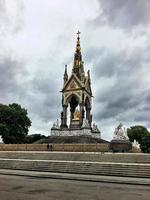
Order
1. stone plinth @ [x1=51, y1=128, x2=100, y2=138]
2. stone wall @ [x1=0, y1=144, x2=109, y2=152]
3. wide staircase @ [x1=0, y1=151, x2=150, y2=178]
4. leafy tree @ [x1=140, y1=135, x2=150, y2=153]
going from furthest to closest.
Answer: stone plinth @ [x1=51, y1=128, x2=100, y2=138] → stone wall @ [x1=0, y1=144, x2=109, y2=152] → leafy tree @ [x1=140, y1=135, x2=150, y2=153] → wide staircase @ [x1=0, y1=151, x2=150, y2=178]

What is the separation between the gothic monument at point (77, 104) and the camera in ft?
175

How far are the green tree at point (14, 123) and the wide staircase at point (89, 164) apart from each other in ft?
85.8

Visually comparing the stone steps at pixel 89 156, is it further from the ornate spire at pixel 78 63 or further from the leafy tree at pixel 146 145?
the ornate spire at pixel 78 63

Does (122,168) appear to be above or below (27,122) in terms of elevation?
below

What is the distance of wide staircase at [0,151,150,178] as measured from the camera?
74.3ft

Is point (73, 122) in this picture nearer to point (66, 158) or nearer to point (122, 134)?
point (122, 134)

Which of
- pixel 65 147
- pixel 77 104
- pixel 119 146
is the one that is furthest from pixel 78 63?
pixel 119 146

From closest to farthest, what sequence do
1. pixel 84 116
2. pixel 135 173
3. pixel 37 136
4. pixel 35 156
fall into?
pixel 135 173 → pixel 35 156 → pixel 84 116 → pixel 37 136

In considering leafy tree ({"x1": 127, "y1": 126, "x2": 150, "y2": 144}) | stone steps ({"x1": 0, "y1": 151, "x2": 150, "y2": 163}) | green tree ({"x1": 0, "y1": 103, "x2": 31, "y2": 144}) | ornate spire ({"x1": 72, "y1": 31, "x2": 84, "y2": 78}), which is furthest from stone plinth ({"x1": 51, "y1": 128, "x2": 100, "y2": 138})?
leafy tree ({"x1": 127, "y1": 126, "x2": 150, "y2": 144})

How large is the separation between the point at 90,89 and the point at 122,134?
2233 centimetres

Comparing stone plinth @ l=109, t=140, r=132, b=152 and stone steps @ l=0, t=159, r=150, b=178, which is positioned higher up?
stone plinth @ l=109, t=140, r=132, b=152

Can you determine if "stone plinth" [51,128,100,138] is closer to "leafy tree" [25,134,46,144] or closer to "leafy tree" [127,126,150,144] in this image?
"leafy tree" [25,134,46,144]

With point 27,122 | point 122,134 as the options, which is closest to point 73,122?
point 27,122

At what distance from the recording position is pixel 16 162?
29.8 metres
